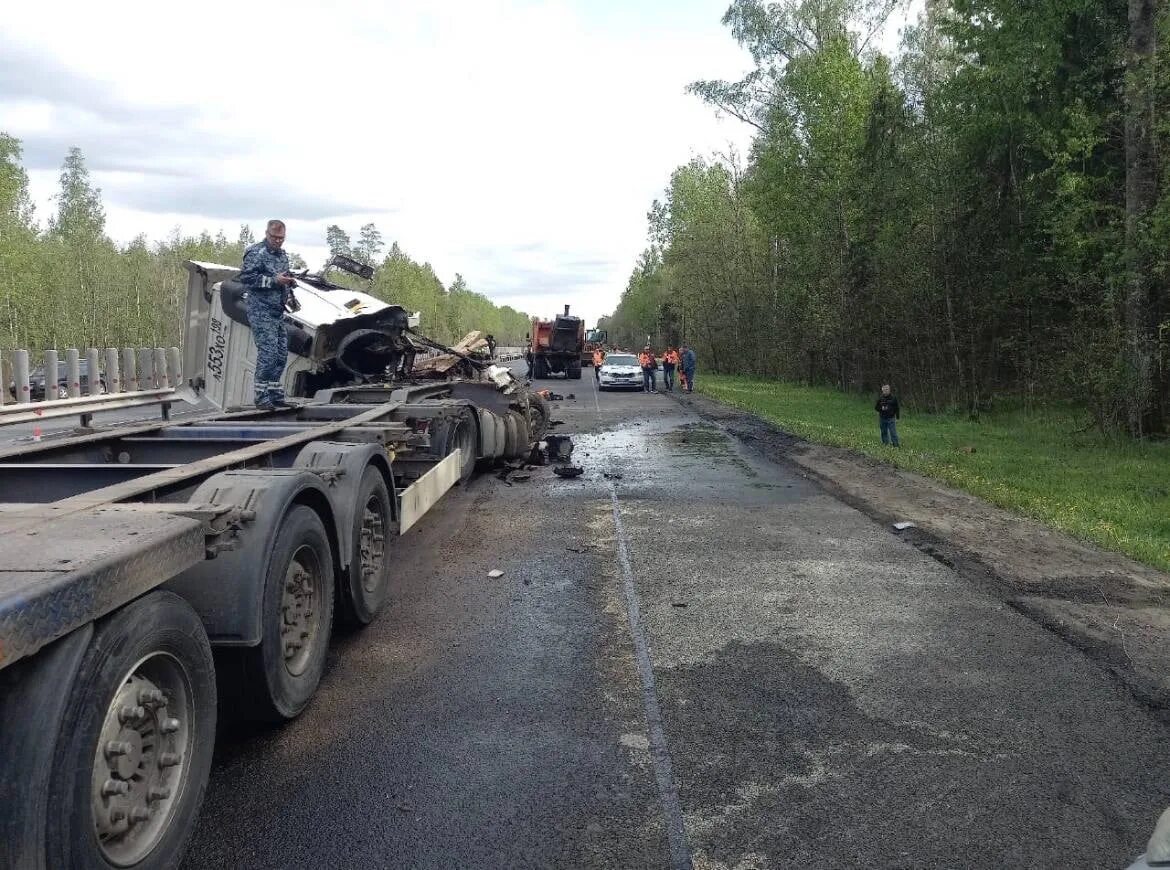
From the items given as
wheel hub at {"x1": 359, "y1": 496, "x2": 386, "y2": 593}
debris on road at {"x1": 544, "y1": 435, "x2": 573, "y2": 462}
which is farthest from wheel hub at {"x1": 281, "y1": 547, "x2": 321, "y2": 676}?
debris on road at {"x1": 544, "y1": 435, "x2": 573, "y2": 462}

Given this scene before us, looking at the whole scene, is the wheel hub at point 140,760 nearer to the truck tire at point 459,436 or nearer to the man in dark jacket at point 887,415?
the truck tire at point 459,436

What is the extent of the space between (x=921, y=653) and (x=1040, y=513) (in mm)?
5018

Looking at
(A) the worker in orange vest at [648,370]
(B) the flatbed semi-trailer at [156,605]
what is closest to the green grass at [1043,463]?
(B) the flatbed semi-trailer at [156,605]

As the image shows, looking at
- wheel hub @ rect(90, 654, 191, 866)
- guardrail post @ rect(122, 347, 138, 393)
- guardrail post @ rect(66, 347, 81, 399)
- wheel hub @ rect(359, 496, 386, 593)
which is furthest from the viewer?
guardrail post @ rect(122, 347, 138, 393)

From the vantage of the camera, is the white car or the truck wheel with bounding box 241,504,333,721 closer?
the truck wheel with bounding box 241,504,333,721

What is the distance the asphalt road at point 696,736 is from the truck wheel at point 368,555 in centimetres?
19

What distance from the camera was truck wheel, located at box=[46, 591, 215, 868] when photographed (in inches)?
91.4

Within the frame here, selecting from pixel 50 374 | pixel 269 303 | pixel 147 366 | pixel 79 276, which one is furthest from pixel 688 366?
pixel 79 276

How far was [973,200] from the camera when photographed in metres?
19.8

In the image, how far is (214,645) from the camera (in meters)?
3.43

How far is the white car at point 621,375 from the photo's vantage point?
34438 millimetres

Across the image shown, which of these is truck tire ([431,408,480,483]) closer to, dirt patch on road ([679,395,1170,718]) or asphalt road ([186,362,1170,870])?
asphalt road ([186,362,1170,870])

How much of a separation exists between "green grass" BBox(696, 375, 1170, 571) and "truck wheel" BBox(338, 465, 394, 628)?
20.1 feet

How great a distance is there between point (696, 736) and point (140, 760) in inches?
90.9
